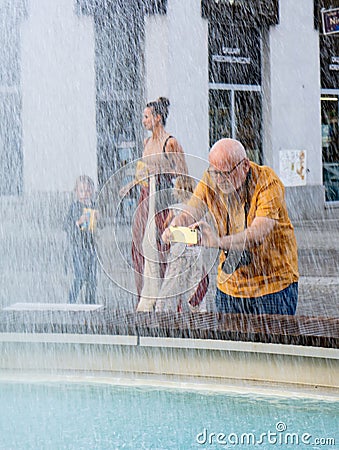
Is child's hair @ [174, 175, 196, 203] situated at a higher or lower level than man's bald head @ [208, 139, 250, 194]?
lower

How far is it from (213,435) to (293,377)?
0.69m

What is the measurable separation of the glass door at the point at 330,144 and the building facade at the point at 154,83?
43 cm

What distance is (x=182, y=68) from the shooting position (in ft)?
63.4

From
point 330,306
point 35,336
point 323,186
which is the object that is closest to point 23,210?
point 323,186

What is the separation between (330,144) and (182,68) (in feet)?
16.3

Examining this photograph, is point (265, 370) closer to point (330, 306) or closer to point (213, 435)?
point (213, 435)

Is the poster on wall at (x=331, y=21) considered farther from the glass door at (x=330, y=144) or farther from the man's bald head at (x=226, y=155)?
the man's bald head at (x=226, y=155)

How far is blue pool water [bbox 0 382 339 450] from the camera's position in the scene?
450 centimetres

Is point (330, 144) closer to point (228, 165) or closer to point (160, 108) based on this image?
point (160, 108)

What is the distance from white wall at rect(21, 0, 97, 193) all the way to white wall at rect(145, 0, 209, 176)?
1.19 m

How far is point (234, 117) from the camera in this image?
21.2 metres

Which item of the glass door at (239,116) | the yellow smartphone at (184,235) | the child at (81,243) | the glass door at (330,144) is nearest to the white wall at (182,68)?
the glass door at (239,116)

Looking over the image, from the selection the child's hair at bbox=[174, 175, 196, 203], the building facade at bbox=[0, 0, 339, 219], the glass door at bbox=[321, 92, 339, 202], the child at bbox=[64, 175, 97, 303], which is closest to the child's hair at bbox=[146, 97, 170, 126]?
the child at bbox=[64, 175, 97, 303]

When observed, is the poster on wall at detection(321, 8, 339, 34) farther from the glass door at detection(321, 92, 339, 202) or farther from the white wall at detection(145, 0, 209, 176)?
the glass door at detection(321, 92, 339, 202)
